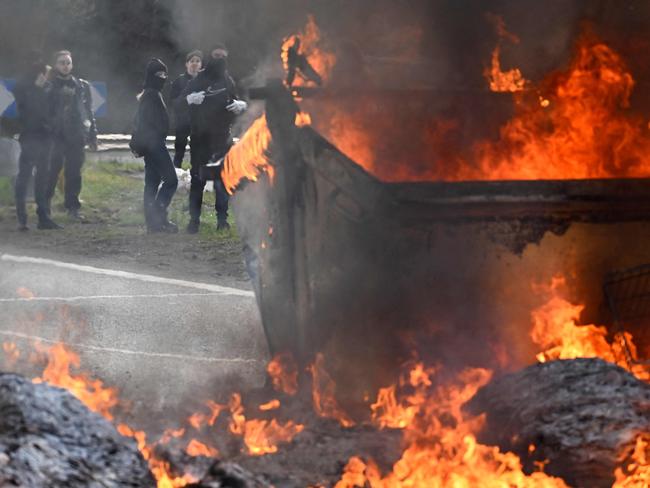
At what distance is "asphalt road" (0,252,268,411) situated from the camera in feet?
19.7

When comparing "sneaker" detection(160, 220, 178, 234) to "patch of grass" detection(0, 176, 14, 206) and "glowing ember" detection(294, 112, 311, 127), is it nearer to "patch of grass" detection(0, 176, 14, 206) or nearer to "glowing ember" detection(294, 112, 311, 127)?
"patch of grass" detection(0, 176, 14, 206)

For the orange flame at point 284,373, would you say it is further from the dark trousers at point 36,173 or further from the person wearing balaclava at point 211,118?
the dark trousers at point 36,173

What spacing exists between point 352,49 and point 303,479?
7.84ft

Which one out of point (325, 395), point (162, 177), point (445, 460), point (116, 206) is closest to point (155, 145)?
point (162, 177)

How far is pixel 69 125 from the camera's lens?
517 inches

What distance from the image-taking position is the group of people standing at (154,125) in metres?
12.2

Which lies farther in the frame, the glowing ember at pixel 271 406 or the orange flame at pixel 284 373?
the orange flame at pixel 284 373

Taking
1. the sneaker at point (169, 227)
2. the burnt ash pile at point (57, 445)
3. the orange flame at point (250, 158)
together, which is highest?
the orange flame at point (250, 158)

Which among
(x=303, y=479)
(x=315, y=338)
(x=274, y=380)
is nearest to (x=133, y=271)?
(x=274, y=380)

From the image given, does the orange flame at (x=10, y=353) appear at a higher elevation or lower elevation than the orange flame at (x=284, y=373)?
lower

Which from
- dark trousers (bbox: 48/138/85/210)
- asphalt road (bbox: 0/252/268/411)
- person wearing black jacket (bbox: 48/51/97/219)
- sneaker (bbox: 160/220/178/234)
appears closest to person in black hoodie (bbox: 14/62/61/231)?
person wearing black jacket (bbox: 48/51/97/219)

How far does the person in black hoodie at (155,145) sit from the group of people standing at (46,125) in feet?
2.99

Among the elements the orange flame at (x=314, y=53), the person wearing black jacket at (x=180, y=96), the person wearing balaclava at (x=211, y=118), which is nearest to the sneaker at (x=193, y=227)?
the person wearing balaclava at (x=211, y=118)

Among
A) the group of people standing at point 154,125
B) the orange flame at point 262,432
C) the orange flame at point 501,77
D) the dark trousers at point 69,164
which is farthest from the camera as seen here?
the dark trousers at point 69,164
